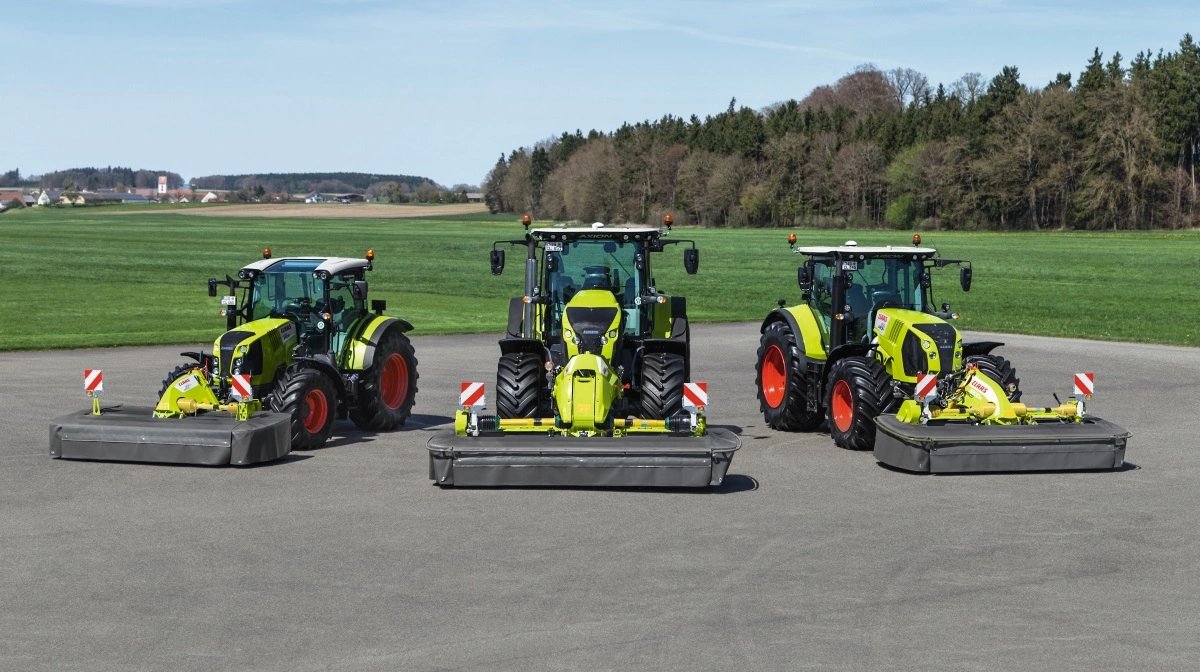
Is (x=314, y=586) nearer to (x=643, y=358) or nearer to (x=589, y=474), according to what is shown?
(x=589, y=474)

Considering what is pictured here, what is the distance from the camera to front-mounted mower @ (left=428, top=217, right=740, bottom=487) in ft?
43.2

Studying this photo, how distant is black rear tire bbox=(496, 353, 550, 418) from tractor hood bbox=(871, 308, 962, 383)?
419 centimetres

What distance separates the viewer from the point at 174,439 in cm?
1454

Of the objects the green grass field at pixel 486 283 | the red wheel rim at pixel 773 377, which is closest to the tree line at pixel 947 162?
the green grass field at pixel 486 283

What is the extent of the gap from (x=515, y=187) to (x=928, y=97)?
72.4 meters

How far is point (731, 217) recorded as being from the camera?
139 metres

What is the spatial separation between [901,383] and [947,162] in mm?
101416

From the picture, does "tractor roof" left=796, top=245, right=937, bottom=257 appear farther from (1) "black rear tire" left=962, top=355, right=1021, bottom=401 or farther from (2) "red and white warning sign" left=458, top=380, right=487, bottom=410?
(2) "red and white warning sign" left=458, top=380, right=487, bottom=410

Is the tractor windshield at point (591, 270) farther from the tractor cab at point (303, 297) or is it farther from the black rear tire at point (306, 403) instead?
the black rear tire at point (306, 403)

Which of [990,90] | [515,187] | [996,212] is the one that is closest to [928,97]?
[990,90]

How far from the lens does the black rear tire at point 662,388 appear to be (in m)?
15.6

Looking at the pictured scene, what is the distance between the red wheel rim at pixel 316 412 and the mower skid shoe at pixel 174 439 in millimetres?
716

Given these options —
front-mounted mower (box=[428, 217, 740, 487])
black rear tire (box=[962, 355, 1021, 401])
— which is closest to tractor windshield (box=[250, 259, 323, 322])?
front-mounted mower (box=[428, 217, 740, 487])

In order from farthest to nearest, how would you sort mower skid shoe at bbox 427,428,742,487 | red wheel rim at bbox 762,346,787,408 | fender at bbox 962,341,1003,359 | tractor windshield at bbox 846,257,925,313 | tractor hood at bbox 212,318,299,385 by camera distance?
red wheel rim at bbox 762,346,787,408, tractor windshield at bbox 846,257,925,313, fender at bbox 962,341,1003,359, tractor hood at bbox 212,318,299,385, mower skid shoe at bbox 427,428,742,487
